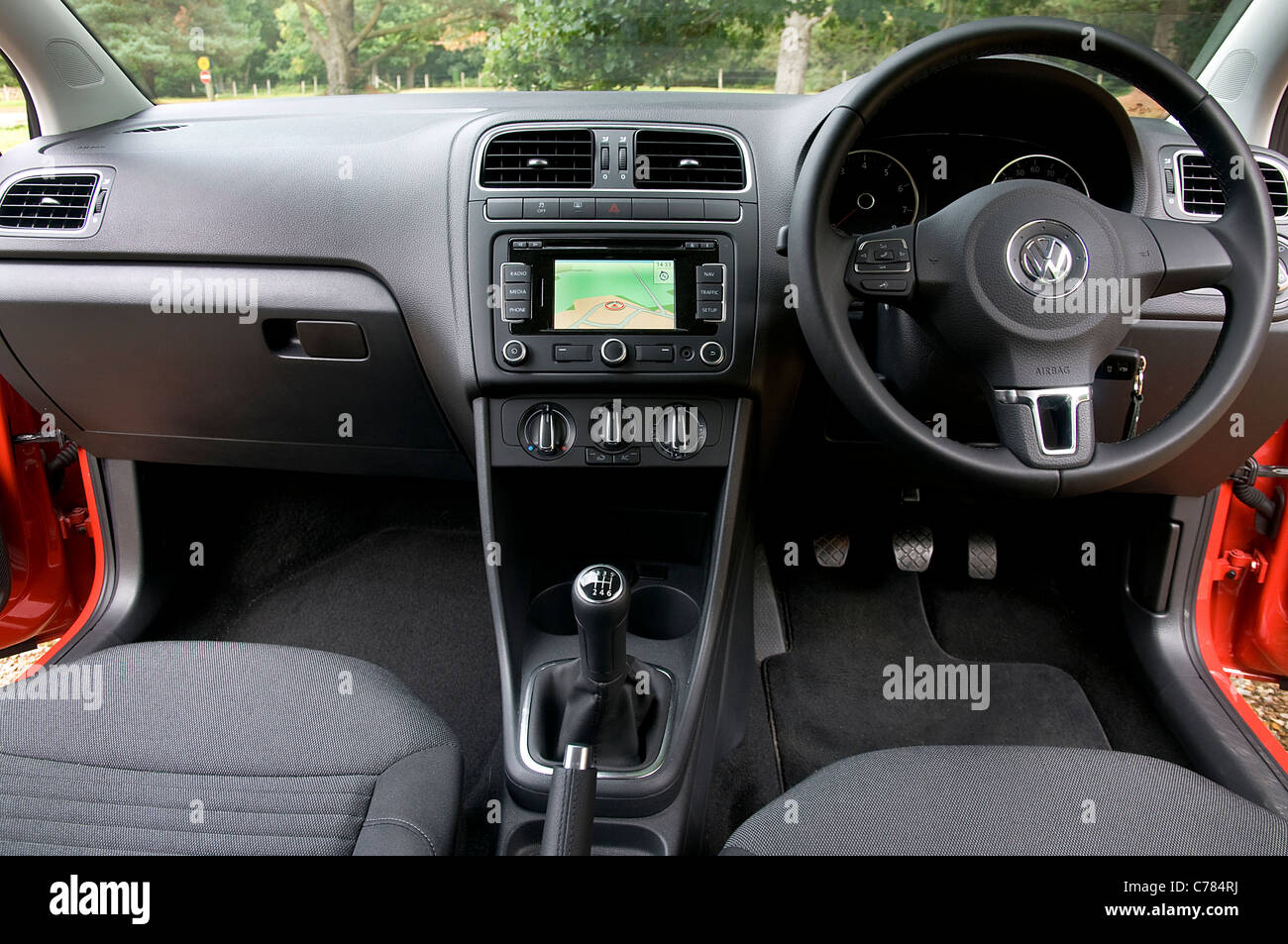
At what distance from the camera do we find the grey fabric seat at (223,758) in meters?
0.99

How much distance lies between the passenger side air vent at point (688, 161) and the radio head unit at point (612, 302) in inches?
3.6

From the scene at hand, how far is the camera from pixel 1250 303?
1065 millimetres

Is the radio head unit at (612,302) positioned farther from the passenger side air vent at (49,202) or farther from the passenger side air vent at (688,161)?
the passenger side air vent at (49,202)

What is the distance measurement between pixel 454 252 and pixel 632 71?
53 centimetres

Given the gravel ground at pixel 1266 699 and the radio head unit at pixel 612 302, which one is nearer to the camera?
the radio head unit at pixel 612 302

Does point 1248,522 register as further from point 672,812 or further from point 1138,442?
point 672,812

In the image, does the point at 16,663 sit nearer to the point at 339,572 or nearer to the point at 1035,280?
the point at 339,572

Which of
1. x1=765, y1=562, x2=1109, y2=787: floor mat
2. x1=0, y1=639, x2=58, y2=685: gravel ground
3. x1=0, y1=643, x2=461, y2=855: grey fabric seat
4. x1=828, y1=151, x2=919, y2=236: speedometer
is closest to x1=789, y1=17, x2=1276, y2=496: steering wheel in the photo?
x1=828, y1=151, x2=919, y2=236: speedometer

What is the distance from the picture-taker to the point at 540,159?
1342 mm

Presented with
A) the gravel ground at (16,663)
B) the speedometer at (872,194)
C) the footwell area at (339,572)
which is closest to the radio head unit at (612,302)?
the speedometer at (872,194)

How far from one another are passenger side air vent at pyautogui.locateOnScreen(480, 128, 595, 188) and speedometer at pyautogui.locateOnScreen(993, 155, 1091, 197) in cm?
63

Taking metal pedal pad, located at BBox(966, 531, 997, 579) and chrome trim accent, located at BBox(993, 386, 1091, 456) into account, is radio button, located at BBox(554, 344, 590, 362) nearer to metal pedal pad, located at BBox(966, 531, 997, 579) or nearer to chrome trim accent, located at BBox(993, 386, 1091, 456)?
chrome trim accent, located at BBox(993, 386, 1091, 456)

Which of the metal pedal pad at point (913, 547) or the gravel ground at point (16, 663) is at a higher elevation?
the metal pedal pad at point (913, 547)

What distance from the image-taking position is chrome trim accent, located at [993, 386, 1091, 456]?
1054 millimetres
